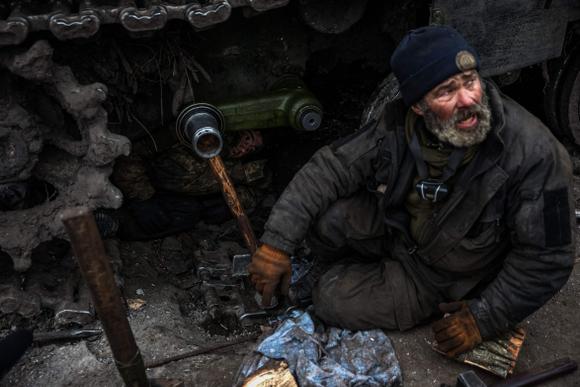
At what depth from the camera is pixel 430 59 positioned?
2.71 metres

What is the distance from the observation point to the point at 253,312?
12.6ft

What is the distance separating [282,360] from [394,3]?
2632mm

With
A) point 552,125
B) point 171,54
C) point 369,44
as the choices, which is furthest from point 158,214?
point 552,125

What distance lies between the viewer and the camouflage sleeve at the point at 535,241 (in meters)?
2.73

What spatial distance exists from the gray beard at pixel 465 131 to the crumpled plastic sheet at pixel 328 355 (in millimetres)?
1257

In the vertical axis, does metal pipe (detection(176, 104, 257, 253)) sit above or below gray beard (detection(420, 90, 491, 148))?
below

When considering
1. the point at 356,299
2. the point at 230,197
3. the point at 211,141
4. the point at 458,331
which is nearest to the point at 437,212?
the point at 458,331

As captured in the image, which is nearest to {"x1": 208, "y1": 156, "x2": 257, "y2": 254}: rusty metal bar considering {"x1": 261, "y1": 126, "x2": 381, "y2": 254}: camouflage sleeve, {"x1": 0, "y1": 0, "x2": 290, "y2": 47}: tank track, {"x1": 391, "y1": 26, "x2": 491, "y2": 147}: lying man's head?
{"x1": 261, "y1": 126, "x2": 381, "y2": 254}: camouflage sleeve

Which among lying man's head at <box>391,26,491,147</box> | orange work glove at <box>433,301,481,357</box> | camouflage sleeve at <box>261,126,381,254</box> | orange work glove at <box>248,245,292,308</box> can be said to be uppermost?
lying man's head at <box>391,26,491,147</box>

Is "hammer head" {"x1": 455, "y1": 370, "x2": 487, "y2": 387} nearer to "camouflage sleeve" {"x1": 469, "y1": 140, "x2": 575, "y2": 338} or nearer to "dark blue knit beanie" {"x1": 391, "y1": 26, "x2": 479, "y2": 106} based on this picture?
"camouflage sleeve" {"x1": 469, "y1": 140, "x2": 575, "y2": 338}

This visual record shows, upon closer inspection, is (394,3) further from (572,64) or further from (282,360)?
(282,360)

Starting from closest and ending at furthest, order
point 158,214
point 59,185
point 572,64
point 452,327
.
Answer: point 452,327
point 59,185
point 158,214
point 572,64

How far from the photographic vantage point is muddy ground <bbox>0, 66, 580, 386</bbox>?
3225mm

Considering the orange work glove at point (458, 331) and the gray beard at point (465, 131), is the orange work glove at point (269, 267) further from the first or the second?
the gray beard at point (465, 131)
